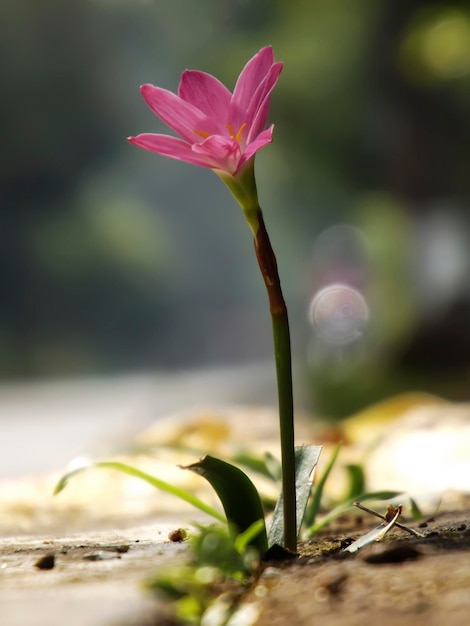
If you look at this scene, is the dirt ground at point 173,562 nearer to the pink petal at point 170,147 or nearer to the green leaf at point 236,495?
the green leaf at point 236,495

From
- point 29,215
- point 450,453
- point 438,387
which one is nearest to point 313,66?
point 438,387

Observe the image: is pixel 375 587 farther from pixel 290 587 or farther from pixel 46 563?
pixel 46 563

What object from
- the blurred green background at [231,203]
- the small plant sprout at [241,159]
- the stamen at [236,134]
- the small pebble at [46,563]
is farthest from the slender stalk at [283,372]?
the blurred green background at [231,203]

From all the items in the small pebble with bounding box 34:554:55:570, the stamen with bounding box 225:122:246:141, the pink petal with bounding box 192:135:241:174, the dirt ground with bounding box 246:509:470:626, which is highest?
the stamen with bounding box 225:122:246:141

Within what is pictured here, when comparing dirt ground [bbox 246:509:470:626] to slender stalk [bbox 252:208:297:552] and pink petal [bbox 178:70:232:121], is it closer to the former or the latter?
slender stalk [bbox 252:208:297:552]

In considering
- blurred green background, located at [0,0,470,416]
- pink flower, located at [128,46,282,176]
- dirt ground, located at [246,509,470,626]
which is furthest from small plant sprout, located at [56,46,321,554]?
blurred green background, located at [0,0,470,416]

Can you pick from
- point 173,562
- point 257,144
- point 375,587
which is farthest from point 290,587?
point 257,144

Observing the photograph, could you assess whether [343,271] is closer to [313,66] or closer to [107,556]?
[313,66]

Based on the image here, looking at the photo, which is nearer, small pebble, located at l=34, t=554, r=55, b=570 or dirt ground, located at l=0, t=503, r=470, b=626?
dirt ground, located at l=0, t=503, r=470, b=626
